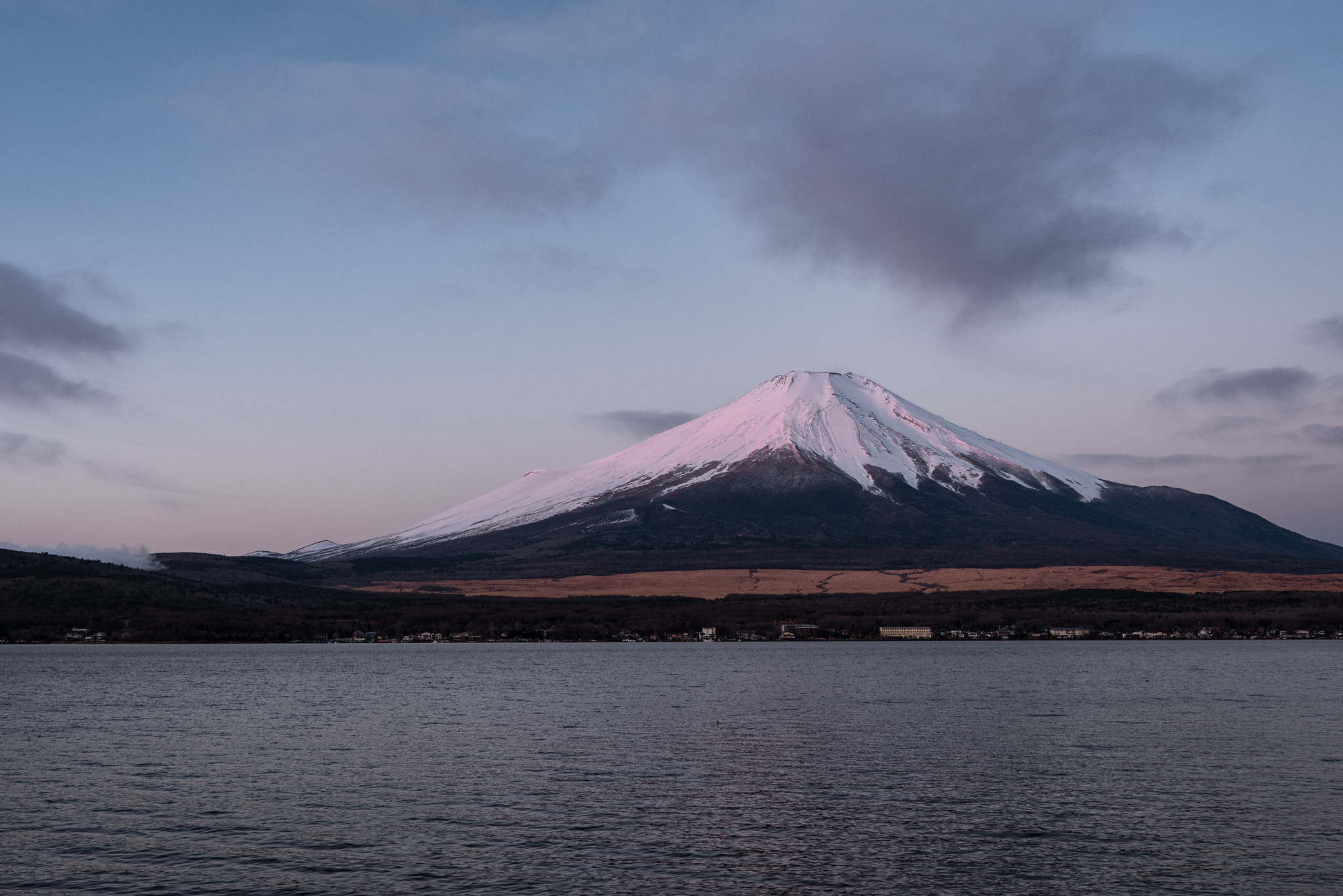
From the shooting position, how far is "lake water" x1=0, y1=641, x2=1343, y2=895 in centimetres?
2833

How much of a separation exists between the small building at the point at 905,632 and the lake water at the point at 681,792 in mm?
91981

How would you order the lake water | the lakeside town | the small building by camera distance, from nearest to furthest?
the lake water → the small building → the lakeside town

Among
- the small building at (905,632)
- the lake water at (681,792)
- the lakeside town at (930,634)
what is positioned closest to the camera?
the lake water at (681,792)

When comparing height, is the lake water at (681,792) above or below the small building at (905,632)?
above

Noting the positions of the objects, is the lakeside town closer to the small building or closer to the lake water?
the small building

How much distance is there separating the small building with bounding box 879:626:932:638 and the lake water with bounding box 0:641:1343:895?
92.0 m

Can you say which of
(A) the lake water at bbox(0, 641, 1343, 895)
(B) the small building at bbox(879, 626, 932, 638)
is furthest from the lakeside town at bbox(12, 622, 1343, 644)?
(A) the lake water at bbox(0, 641, 1343, 895)

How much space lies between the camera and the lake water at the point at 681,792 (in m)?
28.3

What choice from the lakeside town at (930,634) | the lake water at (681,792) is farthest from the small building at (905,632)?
the lake water at (681,792)

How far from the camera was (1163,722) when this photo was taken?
61.2 metres

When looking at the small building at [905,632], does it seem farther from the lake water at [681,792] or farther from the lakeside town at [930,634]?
the lake water at [681,792]

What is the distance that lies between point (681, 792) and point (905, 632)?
5797 inches

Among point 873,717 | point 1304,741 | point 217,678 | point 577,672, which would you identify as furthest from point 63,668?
point 1304,741

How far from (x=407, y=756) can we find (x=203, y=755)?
30.3 ft
